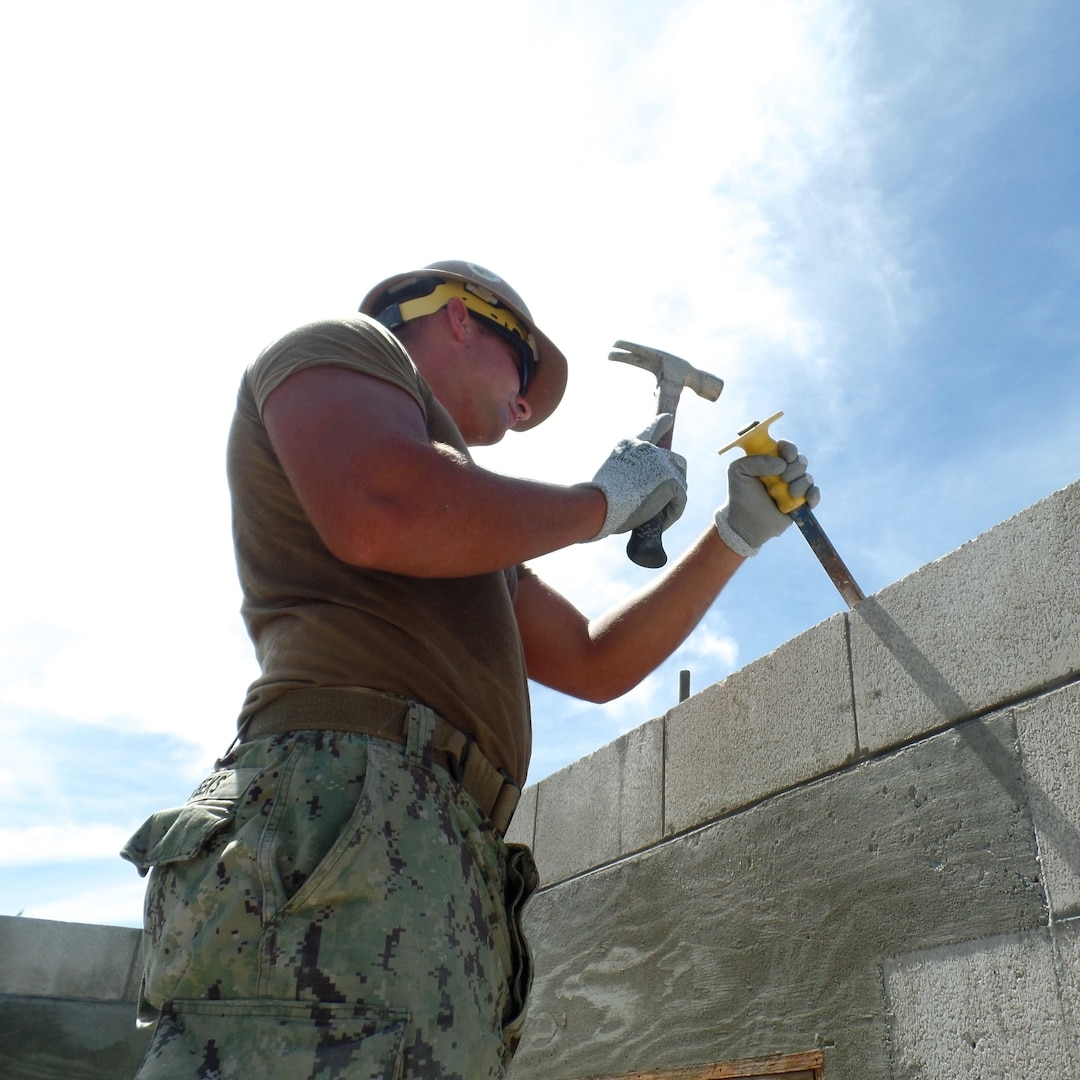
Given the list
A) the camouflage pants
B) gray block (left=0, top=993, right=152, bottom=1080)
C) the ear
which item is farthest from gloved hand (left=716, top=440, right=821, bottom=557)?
gray block (left=0, top=993, right=152, bottom=1080)

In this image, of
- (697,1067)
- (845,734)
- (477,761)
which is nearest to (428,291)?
(477,761)

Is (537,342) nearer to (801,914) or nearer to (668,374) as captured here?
(668,374)

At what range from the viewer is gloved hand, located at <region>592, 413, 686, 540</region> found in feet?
6.02

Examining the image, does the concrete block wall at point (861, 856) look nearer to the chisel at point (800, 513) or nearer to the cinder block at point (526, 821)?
the chisel at point (800, 513)

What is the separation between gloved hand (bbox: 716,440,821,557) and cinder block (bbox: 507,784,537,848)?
1684mm

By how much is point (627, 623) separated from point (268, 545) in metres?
0.87

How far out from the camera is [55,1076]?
17.6 ft

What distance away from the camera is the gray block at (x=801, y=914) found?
80.0 inches

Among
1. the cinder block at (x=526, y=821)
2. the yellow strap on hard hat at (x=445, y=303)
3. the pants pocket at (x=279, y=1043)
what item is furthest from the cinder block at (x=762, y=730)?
the pants pocket at (x=279, y=1043)

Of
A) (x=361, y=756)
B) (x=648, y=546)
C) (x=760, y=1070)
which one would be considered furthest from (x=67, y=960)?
(x=361, y=756)

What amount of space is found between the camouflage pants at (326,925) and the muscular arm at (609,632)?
79cm

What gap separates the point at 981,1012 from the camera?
191cm

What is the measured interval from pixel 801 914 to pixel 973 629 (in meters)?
0.74

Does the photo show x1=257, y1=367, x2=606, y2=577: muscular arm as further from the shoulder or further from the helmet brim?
the helmet brim
